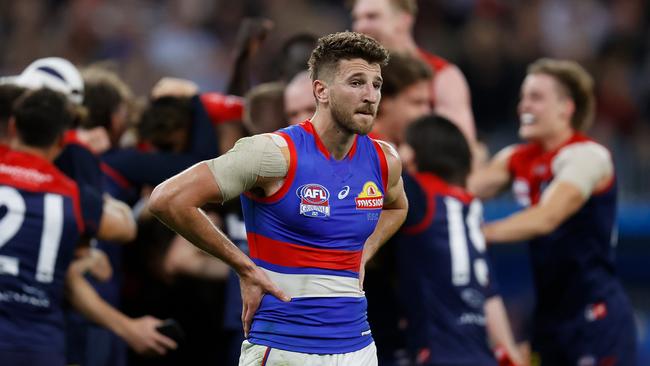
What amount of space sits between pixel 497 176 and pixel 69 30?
8558mm

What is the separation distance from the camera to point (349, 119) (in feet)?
15.9

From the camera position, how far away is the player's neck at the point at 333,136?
4.91 meters

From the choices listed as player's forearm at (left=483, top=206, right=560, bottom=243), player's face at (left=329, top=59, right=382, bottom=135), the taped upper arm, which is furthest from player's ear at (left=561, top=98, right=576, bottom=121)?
player's face at (left=329, top=59, right=382, bottom=135)

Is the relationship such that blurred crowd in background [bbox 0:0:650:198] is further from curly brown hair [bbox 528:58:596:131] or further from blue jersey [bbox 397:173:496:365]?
blue jersey [bbox 397:173:496:365]

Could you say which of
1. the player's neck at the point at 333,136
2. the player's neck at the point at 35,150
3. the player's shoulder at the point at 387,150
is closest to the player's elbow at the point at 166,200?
the player's neck at the point at 333,136

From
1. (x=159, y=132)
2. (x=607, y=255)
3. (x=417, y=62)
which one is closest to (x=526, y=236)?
(x=607, y=255)

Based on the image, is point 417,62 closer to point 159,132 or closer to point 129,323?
point 159,132

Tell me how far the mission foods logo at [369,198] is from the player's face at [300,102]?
1914mm

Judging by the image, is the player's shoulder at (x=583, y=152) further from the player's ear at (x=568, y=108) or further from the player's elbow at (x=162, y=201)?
the player's elbow at (x=162, y=201)

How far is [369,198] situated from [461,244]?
1.83m

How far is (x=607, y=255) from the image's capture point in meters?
7.81

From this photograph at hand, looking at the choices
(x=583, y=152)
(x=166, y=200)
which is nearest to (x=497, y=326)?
(x=583, y=152)

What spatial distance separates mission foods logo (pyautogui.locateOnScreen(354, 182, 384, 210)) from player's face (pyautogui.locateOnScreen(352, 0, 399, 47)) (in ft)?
11.7

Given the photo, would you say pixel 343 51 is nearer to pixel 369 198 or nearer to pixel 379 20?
pixel 369 198
